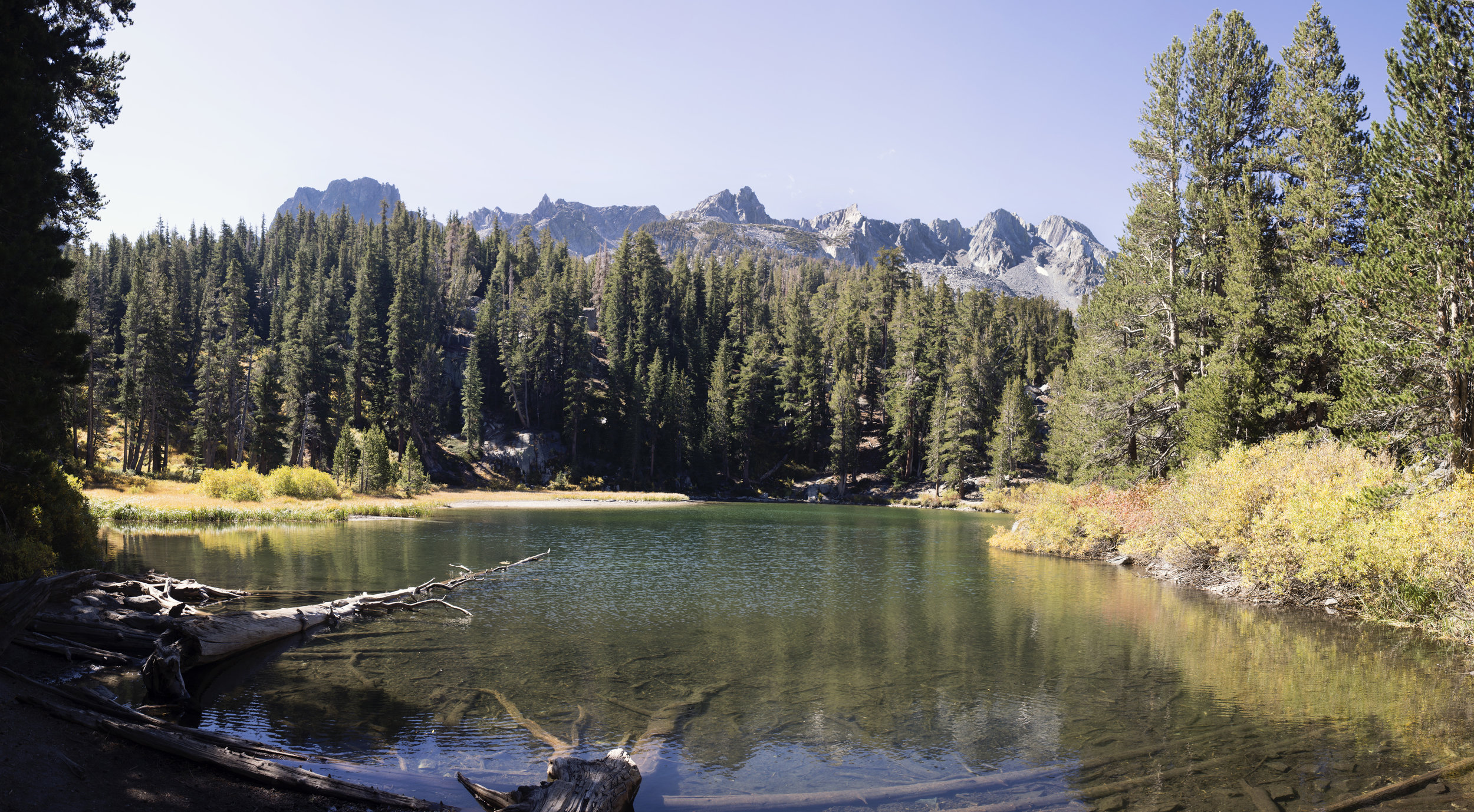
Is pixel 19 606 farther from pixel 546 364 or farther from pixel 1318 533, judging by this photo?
pixel 546 364

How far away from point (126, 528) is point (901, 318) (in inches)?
3244

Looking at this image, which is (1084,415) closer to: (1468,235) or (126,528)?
(1468,235)

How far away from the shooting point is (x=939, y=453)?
78.4m

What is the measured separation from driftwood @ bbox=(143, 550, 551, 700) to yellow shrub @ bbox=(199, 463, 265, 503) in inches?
1272

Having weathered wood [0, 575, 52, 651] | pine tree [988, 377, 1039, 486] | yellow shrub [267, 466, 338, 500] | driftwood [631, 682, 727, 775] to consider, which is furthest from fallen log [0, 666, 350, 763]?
pine tree [988, 377, 1039, 486]

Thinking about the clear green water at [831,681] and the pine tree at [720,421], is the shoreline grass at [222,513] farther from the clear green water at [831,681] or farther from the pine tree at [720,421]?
the pine tree at [720,421]

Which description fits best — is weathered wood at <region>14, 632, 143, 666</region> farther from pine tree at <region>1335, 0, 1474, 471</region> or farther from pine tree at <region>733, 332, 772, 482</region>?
pine tree at <region>733, 332, 772, 482</region>

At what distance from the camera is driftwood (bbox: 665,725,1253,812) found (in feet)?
30.1

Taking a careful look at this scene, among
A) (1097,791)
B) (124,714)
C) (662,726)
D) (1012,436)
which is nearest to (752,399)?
(1012,436)

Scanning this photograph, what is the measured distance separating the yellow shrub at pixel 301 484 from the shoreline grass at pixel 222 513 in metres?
3.06

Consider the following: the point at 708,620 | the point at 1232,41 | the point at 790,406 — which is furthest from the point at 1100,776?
the point at 790,406

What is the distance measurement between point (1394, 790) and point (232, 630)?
1872 cm

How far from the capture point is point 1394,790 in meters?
9.45

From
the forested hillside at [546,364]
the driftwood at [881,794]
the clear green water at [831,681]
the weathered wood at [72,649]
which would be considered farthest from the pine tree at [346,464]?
the driftwood at [881,794]
